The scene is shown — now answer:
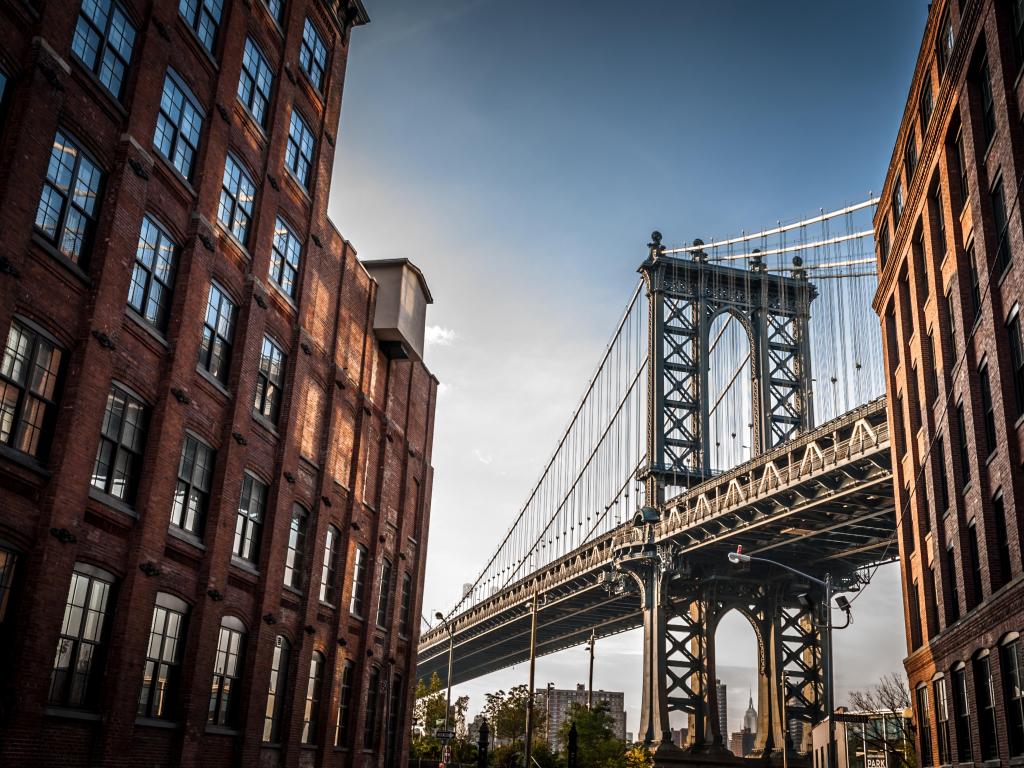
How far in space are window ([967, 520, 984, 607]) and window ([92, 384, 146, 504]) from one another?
61.6 feet

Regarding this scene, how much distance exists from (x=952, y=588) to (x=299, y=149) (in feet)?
69.7

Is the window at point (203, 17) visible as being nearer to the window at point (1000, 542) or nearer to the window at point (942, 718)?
the window at point (1000, 542)

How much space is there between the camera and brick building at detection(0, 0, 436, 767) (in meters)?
17.0

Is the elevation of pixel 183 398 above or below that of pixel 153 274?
below

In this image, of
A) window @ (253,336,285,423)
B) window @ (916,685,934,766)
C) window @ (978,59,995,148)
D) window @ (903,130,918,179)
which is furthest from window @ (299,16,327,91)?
window @ (916,685,934,766)

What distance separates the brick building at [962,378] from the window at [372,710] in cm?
1644

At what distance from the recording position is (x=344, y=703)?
31078 millimetres

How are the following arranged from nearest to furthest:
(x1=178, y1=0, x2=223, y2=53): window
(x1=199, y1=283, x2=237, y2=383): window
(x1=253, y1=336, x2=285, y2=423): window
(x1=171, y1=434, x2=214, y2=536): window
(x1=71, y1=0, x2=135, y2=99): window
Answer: (x1=71, y1=0, x2=135, y2=99): window < (x1=171, y1=434, x2=214, y2=536): window < (x1=178, y1=0, x2=223, y2=53): window < (x1=199, y1=283, x2=237, y2=383): window < (x1=253, y1=336, x2=285, y2=423): window

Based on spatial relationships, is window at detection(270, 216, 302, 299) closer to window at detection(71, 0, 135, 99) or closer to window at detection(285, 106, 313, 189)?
window at detection(285, 106, 313, 189)

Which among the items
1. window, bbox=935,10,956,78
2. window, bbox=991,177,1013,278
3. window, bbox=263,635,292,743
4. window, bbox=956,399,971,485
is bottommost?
window, bbox=263,635,292,743

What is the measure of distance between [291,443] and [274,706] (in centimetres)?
658

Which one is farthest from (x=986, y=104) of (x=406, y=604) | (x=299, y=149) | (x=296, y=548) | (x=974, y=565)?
(x=406, y=604)

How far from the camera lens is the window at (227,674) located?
2323 centimetres

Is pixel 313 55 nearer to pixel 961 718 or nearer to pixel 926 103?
pixel 926 103
